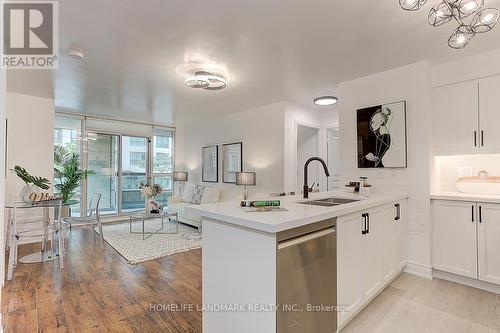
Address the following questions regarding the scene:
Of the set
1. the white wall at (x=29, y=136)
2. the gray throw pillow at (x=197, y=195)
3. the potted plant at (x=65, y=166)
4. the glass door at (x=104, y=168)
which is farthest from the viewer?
the glass door at (x=104, y=168)

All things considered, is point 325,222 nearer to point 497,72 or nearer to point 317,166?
point 497,72

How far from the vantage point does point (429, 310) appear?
84.0 inches

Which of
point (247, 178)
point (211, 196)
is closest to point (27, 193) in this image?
point (211, 196)

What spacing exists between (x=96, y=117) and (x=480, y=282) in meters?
7.06

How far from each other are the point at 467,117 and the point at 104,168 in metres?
6.67

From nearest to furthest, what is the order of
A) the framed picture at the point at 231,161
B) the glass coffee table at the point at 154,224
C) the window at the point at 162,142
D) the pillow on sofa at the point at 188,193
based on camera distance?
the glass coffee table at the point at 154,224 → the framed picture at the point at 231,161 → the pillow on sofa at the point at 188,193 → the window at the point at 162,142

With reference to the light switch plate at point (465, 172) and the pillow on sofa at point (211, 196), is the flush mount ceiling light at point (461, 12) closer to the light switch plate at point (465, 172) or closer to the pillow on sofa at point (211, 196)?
the light switch plate at point (465, 172)

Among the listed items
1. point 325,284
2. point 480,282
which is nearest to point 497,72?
point 480,282

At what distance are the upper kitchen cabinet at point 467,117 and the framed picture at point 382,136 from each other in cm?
39

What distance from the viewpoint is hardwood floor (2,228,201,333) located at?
1.97 meters

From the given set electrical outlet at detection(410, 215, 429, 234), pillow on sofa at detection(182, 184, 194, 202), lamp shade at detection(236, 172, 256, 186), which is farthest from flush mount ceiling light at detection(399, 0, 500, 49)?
pillow on sofa at detection(182, 184, 194, 202)

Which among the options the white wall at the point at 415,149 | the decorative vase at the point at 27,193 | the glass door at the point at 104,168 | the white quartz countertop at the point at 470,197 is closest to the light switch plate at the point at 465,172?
the white quartz countertop at the point at 470,197

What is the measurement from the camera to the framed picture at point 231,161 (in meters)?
5.31

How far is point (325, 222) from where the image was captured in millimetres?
1655
